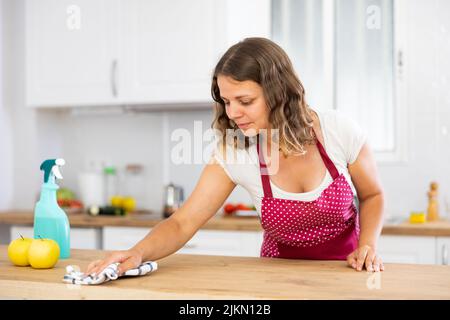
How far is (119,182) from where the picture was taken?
4059mm

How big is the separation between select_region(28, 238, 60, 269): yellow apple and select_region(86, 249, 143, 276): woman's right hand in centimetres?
18

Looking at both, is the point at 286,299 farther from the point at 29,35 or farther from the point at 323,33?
the point at 29,35

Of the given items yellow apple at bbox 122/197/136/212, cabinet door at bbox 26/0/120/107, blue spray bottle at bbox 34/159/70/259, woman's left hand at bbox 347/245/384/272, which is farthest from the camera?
yellow apple at bbox 122/197/136/212

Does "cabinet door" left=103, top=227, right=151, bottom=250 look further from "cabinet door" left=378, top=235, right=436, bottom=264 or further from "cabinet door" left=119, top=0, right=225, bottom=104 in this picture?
"cabinet door" left=378, top=235, right=436, bottom=264

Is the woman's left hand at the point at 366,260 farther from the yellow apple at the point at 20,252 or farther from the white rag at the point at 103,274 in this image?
the yellow apple at the point at 20,252

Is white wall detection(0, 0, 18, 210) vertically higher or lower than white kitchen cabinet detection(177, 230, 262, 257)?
higher

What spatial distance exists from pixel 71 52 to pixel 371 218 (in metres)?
2.41

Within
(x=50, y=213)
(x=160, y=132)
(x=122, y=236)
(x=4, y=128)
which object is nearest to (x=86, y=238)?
(x=122, y=236)

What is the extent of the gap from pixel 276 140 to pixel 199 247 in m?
1.46

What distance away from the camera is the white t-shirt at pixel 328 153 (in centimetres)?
199

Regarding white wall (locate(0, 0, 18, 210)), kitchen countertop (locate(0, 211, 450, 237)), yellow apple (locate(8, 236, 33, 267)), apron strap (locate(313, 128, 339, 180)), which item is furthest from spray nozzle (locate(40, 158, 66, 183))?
white wall (locate(0, 0, 18, 210))

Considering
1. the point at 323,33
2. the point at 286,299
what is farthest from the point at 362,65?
the point at 286,299

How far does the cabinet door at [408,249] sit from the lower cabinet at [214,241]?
0.62 meters

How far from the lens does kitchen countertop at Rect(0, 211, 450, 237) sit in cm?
301
